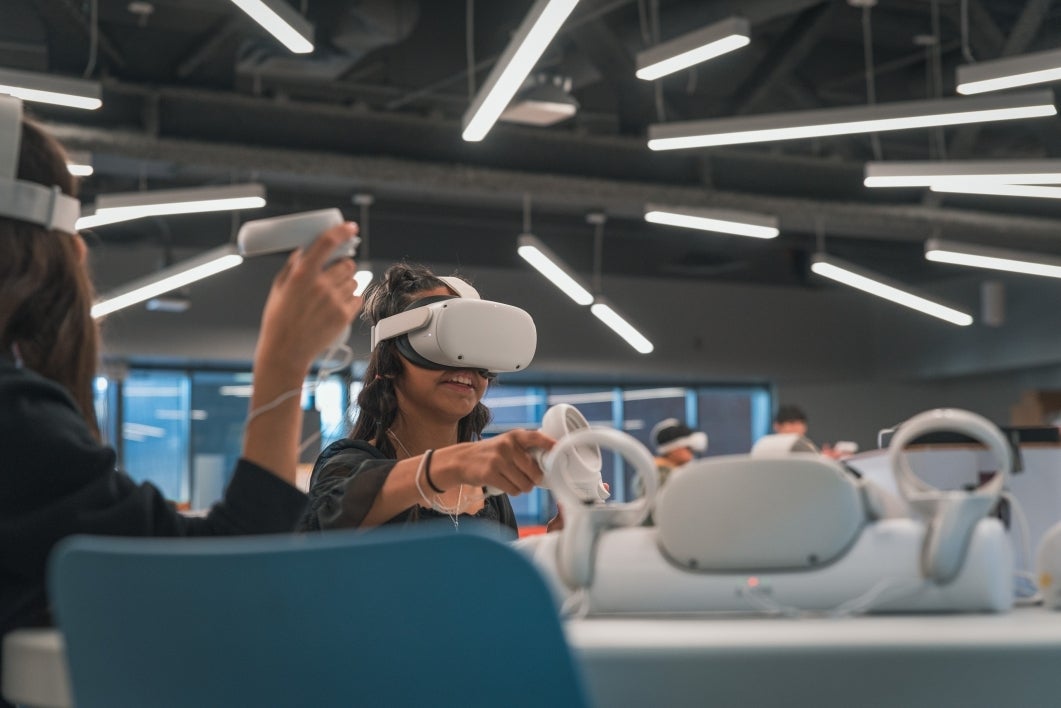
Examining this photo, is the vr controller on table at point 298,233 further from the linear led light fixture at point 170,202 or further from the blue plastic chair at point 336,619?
the linear led light fixture at point 170,202

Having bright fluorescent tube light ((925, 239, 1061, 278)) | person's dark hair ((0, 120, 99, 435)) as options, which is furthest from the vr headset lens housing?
bright fluorescent tube light ((925, 239, 1061, 278))

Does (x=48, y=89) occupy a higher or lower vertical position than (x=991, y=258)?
higher

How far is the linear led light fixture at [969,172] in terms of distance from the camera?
19.3ft

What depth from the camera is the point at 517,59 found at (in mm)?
4449

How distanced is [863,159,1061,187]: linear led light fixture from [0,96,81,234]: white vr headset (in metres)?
5.16

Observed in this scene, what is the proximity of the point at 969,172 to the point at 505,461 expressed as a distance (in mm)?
4851

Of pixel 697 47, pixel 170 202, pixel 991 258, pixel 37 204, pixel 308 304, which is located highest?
pixel 697 47

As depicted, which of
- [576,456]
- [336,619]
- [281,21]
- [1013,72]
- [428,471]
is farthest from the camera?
[1013,72]

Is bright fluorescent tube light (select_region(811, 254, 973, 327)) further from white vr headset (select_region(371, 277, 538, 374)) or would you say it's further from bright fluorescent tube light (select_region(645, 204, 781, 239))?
white vr headset (select_region(371, 277, 538, 374))

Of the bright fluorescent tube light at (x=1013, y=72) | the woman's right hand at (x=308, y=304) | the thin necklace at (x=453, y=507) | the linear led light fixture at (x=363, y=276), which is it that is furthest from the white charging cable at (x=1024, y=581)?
the bright fluorescent tube light at (x=1013, y=72)

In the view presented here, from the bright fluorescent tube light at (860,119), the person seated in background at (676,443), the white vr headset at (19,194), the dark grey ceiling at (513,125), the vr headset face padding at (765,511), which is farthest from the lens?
the person seated in background at (676,443)

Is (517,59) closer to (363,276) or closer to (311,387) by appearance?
(363,276)

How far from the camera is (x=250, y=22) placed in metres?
6.52

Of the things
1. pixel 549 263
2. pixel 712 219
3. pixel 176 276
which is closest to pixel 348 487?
pixel 712 219
